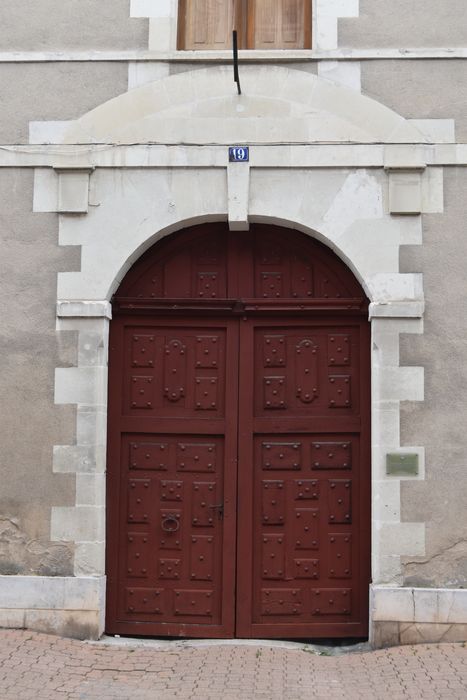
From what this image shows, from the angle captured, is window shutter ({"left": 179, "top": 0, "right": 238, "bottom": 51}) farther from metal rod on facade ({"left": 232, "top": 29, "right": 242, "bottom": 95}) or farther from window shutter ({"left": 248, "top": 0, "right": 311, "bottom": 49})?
metal rod on facade ({"left": 232, "top": 29, "right": 242, "bottom": 95})

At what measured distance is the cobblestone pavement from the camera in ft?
17.8

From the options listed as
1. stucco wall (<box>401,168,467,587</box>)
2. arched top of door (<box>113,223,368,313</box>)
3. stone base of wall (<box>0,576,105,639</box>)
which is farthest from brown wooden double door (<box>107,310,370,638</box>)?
stucco wall (<box>401,168,467,587</box>)

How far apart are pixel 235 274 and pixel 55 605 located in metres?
2.80

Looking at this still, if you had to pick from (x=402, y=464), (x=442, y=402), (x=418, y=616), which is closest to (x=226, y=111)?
(x=442, y=402)

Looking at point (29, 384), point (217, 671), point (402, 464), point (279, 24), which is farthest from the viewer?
point (279, 24)

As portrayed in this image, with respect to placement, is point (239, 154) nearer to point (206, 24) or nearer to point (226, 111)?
point (226, 111)

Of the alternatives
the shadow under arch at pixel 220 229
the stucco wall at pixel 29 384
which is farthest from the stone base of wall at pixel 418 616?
the stucco wall at pixel 29 384

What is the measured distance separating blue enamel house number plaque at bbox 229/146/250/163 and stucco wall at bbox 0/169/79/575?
54.4 inches

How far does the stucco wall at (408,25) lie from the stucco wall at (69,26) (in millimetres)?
1624

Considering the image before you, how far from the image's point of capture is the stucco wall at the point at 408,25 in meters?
6.80

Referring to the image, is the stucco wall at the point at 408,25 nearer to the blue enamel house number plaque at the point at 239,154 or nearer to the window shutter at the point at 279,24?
the window shutter at the point at 279,24

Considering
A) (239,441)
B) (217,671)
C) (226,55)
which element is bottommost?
(217,671)

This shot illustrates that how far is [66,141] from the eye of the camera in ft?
22.4

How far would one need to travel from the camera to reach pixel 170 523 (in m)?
6.77
